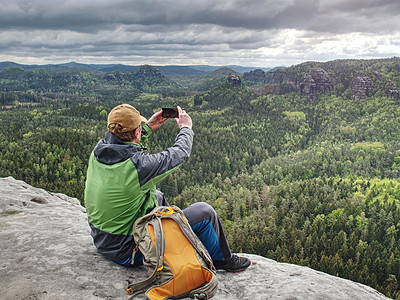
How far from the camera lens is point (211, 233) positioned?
784cm

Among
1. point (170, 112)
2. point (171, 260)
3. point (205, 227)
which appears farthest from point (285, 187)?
point (171, 260)

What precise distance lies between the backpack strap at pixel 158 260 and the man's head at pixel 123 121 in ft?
6.96

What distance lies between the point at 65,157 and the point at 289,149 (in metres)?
133

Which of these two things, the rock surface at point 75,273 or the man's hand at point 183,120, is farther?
the man's hand at point 183,120

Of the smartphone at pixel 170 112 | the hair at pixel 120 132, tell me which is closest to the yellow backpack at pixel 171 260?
the hair at pixel 120 132

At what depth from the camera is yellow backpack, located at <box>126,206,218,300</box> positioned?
6227mm

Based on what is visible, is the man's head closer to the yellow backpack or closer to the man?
the man

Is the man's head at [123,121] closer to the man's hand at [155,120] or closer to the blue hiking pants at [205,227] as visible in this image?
the man's hand at [155,120]

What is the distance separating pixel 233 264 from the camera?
30.4 ft

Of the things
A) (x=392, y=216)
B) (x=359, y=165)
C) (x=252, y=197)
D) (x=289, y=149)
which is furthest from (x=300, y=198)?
(x=289, y=149)

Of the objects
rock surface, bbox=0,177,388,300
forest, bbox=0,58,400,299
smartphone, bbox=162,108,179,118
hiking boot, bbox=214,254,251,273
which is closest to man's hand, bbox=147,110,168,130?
smartphone, bbox=162,108,179,118

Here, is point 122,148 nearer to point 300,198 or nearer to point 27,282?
point 27,282

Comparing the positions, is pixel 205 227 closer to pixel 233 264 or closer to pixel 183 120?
pixel 233 264

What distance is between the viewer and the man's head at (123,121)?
21.1 feet
